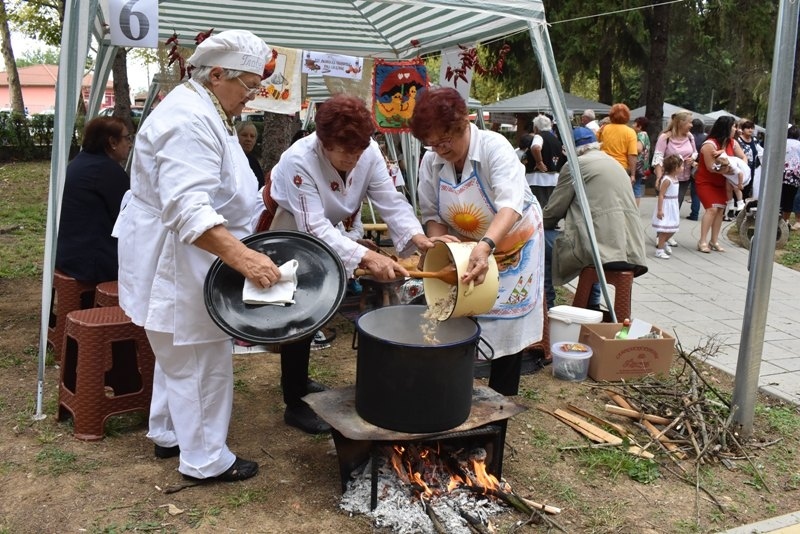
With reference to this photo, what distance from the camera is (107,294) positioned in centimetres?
386

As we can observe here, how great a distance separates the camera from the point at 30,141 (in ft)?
57.8

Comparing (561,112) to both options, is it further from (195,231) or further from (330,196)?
(195,231)

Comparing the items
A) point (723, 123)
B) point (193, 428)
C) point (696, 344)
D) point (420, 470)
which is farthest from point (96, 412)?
point (723, 123)

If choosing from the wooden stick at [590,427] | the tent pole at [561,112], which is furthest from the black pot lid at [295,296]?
the tent pole at [561,112]

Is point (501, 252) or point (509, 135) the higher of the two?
point (509, 135)

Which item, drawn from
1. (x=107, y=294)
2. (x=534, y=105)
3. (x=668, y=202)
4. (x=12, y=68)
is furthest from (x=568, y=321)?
(x=12, y=68)

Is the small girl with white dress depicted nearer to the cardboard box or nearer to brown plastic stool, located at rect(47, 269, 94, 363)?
the cardboard box

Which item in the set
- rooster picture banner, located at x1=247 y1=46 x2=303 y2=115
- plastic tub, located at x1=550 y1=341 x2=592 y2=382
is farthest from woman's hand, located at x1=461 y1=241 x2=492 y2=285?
rooster picture banner, located at x1=247 y1=46 x2=303 y2=115

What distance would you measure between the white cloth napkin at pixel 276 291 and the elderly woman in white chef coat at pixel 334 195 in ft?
1.58

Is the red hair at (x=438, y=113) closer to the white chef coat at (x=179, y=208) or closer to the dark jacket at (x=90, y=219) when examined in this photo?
the white chef coat at (x=179, y=208)

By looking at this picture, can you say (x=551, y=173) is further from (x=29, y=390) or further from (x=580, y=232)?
(x=29, y=390)

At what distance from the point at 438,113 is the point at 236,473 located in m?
1.79

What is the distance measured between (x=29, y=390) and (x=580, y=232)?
11.8 feet

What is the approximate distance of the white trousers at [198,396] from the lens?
2.71m
